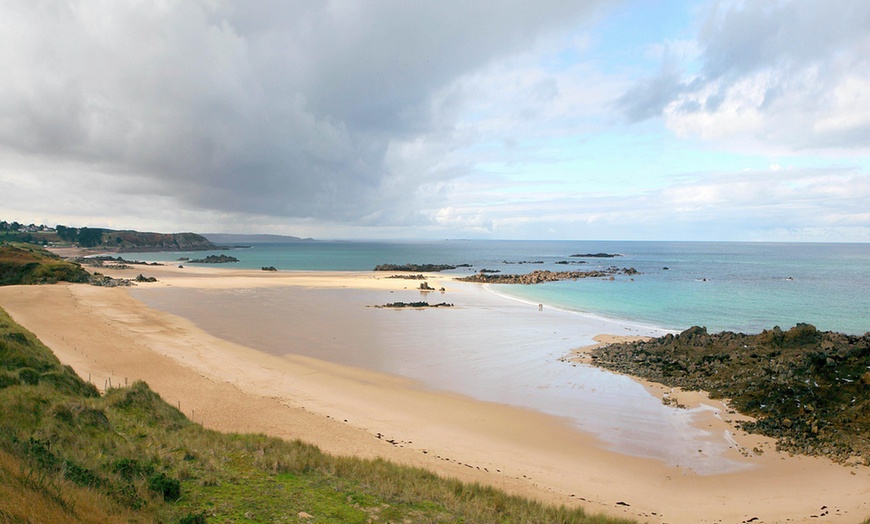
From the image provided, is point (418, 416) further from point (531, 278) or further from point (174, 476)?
point (531, 278)

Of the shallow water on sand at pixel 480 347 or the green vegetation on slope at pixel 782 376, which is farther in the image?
the shallow water on sand at pixel 480 347

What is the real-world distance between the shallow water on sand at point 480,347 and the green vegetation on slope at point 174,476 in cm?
639

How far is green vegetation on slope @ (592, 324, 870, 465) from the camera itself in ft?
40.5

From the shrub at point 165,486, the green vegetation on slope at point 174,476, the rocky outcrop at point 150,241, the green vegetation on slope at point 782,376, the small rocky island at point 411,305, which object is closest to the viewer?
the green vegetation on slope at point 174,476

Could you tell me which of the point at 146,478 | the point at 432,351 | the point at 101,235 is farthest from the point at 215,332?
the point at 101,235

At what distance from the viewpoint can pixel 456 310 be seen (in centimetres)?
3553

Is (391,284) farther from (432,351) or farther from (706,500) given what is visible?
(706,500)

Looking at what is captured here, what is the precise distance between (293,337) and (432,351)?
25.2 feet

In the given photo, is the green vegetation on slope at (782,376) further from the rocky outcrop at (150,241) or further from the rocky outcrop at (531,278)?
the rocky outcrop at (150,241)

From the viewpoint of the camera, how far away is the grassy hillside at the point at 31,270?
136 feet

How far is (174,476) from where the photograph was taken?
7449 millimetres

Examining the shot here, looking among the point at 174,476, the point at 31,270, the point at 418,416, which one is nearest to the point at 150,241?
the point at 31,270

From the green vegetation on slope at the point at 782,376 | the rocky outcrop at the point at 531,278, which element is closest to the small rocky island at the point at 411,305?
the green vegetation on slope at the point at 782,376

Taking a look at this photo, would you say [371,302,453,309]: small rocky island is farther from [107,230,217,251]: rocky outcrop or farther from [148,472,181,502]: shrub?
[107,230,217,251]: rocky outcrop
